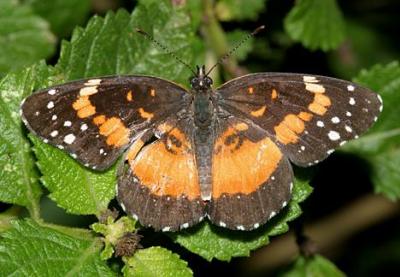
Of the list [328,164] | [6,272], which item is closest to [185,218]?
[6,272]

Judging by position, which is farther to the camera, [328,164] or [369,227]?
[369,227]

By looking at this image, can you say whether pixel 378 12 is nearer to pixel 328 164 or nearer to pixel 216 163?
pixel 328 164

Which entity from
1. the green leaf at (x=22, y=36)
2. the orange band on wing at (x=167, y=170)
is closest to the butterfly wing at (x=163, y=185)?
the orange band on wing at (x=167, y=170)

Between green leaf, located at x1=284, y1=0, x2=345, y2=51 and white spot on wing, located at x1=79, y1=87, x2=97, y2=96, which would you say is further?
green leaf, located at x1=284, y1=0, x2=345, y2=51

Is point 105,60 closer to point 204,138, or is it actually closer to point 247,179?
point 204,138

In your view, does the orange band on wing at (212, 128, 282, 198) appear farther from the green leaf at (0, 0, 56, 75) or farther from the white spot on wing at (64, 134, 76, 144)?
the green leaf at (0, 0, 56, 75)

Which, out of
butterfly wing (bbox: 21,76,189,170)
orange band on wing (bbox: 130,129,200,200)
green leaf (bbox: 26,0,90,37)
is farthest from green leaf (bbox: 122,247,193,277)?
green leaf (bbox: 26,0,90,37)
